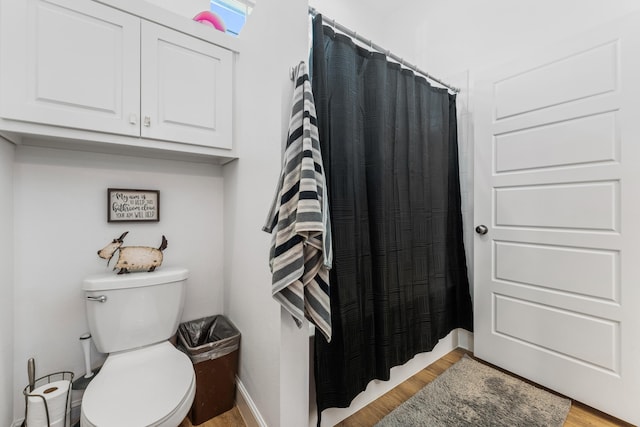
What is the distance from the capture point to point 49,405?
1136 millimetres

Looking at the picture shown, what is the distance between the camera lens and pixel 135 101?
1285 millimetres

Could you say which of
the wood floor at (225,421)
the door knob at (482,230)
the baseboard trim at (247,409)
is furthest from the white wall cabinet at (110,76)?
the door knob at (482,230)

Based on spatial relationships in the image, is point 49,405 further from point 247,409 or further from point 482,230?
point 482,230

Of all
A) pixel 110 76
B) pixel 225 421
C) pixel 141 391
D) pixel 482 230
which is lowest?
pixel 225 421

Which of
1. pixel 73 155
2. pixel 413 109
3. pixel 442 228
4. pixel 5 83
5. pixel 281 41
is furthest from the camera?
pixel 442 228

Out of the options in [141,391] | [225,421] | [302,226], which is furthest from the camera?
[225,421]

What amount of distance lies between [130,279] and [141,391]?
1.71ft

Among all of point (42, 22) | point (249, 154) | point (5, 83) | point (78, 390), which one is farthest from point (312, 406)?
point (42, 22)

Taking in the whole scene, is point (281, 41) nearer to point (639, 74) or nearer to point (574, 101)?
point (574, 101)

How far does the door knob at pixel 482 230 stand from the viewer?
184 centimetres

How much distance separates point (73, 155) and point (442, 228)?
2249 mm

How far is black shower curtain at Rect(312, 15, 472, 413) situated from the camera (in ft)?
3.90

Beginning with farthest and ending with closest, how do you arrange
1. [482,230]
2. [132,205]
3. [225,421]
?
[482,230] < [132,205] < [225,421]

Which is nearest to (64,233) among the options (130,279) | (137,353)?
(130,279)
